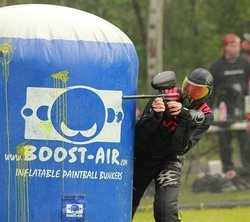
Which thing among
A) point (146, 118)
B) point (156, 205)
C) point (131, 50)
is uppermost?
point (131, 50)

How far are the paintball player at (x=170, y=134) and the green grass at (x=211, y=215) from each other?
288 centimetres

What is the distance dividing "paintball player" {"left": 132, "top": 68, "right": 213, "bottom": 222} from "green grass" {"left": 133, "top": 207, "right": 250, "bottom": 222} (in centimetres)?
288

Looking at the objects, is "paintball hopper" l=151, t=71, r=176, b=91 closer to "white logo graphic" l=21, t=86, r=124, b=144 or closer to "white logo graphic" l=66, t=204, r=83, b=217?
"white logo graphic" l=21, t=86, r=124, b=144

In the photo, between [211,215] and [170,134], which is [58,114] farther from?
[211,215]

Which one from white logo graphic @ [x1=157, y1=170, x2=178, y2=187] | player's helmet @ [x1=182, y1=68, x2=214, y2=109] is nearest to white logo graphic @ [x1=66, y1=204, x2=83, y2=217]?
white logo graphic @ [x1=157, y1=170, x2=178, y2=187]

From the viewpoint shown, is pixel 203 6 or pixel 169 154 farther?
pixel 203 6

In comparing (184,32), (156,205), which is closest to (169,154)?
(156,205)

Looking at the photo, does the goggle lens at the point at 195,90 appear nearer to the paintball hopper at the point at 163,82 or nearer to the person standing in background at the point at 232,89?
the paintball hopper at the point at 163,82

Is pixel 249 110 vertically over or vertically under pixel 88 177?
over

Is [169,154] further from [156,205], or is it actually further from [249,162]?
[249,162]

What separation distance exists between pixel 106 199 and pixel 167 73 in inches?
48.7

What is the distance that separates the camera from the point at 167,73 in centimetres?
847

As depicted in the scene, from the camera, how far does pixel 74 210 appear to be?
8.19m

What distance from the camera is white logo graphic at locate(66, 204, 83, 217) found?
815 cm
